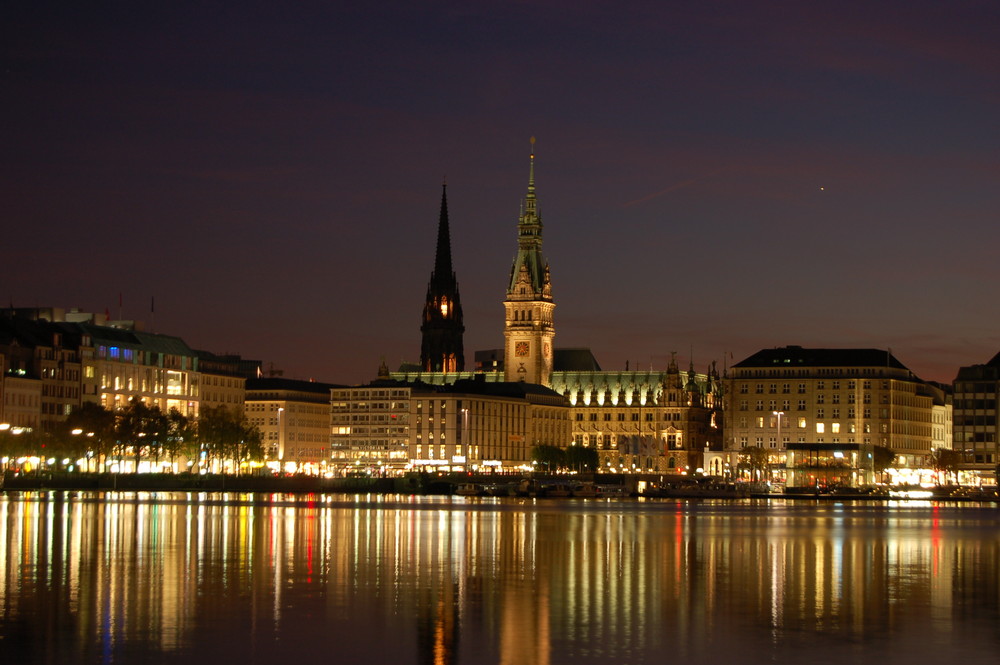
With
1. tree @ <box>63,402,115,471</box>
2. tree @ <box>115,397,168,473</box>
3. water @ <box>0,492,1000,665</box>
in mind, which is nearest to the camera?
water @ <box>0,492,1000,665</box>

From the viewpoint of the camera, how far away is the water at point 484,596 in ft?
112

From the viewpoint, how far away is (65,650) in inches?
1305

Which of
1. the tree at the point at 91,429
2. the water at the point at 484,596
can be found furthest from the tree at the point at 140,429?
the water at the point at 484,596

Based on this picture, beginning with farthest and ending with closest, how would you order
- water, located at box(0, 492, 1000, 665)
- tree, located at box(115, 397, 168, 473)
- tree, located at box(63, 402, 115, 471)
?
1. tree, located at box(115, 397, 168, 473)
2. tree, located at box(63, 402, 115, 471)
3. water, located at box(0, 492, 1000, 665)

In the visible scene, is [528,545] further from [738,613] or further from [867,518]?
[867,518]

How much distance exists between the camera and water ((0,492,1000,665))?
3419 centimetres

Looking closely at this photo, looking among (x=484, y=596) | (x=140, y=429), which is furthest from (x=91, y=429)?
(x=484, y=596)

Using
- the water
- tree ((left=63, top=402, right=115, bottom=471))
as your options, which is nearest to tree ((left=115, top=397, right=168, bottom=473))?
tree ((left=63, top=402, right=115, bottom=471))

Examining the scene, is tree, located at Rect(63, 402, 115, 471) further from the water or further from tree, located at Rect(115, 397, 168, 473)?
the water

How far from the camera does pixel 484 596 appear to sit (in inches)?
1753

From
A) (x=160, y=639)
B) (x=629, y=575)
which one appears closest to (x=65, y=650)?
(x=160, y=639)

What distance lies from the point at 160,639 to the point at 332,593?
10345 millimetres

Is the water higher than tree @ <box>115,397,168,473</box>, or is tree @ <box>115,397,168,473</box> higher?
tree @ <box>115,397,168,473</box>

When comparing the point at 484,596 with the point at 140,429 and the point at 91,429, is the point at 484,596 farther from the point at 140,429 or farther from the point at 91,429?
the point at 140,429
